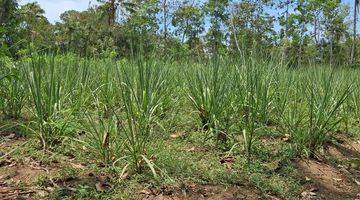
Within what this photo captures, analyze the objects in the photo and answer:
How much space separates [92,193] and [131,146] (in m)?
0.42

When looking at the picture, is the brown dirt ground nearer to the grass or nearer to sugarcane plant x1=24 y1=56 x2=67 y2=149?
the grass

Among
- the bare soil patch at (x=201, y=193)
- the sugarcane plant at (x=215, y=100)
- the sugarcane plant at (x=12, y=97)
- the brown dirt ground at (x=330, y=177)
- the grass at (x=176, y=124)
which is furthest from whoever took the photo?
the sugarcane plant at (x=12, y=97)

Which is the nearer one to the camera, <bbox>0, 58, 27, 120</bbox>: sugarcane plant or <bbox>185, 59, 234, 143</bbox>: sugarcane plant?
<bbox>185, 59, 234, 143</bbox>: sugarcane plant

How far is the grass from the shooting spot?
2629 mm

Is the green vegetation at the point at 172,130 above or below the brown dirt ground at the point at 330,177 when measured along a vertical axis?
above

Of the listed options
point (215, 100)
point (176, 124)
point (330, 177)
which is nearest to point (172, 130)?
point (176, 124)

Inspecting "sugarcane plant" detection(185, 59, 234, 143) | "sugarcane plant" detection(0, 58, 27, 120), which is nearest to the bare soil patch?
"sugarcane plant" detection(185, 59, 234, 143)

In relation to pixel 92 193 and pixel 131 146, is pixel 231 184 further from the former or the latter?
pixel 92 193

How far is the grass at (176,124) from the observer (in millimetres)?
2629

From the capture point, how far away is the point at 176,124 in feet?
12.4

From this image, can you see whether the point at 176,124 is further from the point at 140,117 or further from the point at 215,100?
the point at 140,117

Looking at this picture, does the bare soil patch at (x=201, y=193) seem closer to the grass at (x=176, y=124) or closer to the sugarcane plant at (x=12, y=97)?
the grass at (x=176, y=124)

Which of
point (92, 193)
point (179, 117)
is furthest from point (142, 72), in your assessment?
point (179, 117)

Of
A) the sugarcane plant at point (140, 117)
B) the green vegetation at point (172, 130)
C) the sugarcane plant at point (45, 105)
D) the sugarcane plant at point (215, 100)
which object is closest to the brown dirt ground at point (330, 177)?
the green vegetation at point (172, 130)
